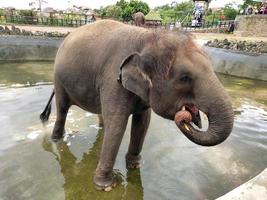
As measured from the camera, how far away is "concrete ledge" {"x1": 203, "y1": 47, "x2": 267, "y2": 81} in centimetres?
1216

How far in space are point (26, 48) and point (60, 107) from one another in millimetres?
9042

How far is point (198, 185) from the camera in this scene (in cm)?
462

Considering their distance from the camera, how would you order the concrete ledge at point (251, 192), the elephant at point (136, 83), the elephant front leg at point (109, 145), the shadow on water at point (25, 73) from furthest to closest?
the shadow on water at point (25, 73) < the elephant front leg at point (109, 145) < the elephant at point (136, 83) < the concrete ledge at point (251, 192)

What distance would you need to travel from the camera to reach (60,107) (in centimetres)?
538

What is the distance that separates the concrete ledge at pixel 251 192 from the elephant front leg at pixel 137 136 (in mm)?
1827

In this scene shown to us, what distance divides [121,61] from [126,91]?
1.18ft

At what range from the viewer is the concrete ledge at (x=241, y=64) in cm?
1216

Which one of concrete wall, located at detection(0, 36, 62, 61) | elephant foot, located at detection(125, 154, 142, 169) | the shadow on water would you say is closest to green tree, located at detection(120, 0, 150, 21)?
concrete wall, located at detection(0, 36, 62, 61)

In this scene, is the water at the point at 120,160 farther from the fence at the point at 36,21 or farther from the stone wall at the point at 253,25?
the fence at the point at 36,21

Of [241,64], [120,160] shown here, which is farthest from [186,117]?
[241,64]

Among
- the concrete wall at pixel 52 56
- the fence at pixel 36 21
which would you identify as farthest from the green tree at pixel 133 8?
the concrete wall at pixel 52 56

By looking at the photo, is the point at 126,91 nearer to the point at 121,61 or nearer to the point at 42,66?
the point at 121,61

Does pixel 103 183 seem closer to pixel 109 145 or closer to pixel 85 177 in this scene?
pixel 85 177

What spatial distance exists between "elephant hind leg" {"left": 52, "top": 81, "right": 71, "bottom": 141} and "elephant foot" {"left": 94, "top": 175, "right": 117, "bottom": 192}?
4.61 feet
